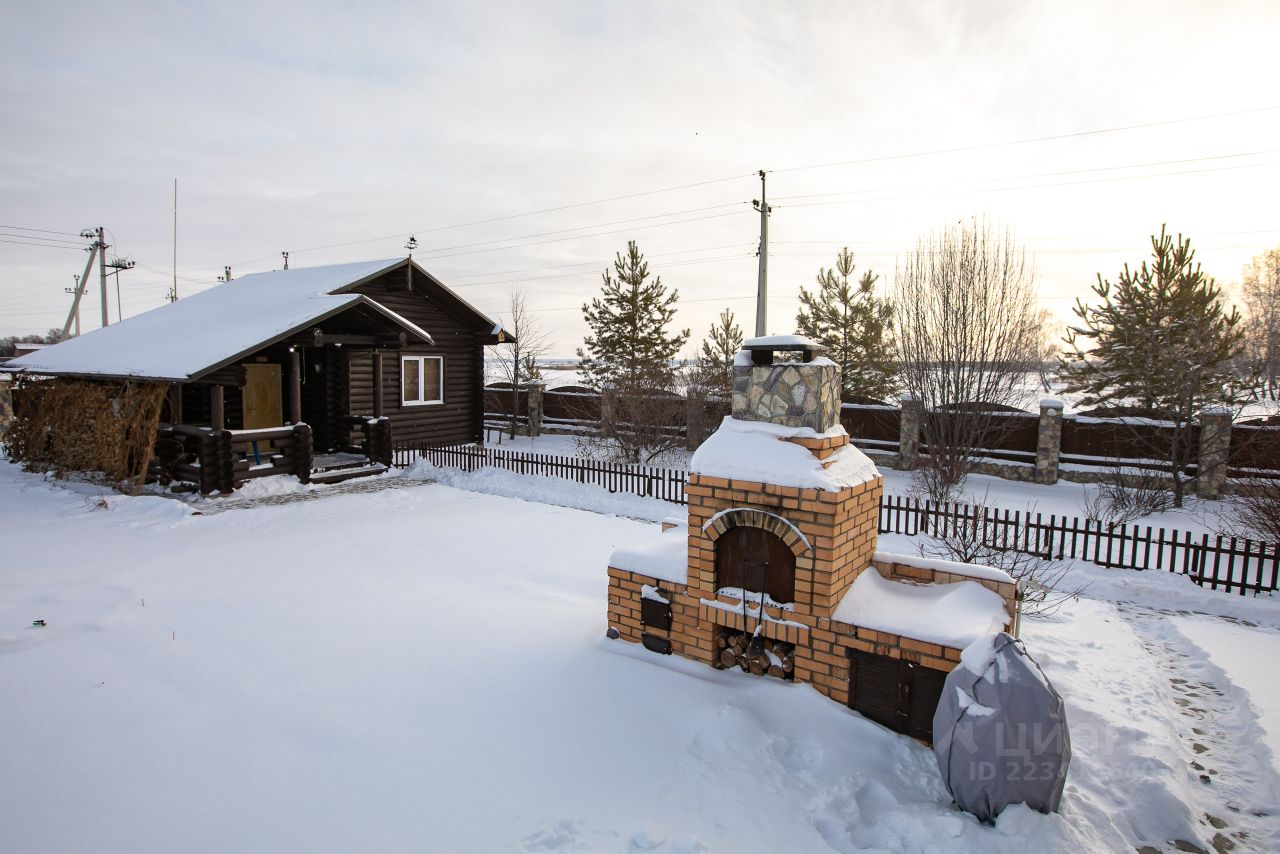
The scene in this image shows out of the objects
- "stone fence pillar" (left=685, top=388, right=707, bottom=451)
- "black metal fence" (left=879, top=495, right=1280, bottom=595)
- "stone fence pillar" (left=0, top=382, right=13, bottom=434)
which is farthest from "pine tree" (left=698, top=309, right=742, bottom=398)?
"stone fence pillar" (left=0, top=382, right=13, bottom=434)

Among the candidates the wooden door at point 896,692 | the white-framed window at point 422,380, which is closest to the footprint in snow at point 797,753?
the wooden door at point 896,692

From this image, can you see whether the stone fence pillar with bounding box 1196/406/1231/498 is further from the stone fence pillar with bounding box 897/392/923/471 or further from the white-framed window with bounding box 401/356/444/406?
the white-framed window with bounding box 401/356/444/406

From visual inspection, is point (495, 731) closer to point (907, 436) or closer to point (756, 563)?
point (756, 563)

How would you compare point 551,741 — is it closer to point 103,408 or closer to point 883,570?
point 883,570

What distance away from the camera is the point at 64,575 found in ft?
25.1

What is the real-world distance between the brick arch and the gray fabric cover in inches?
59.5

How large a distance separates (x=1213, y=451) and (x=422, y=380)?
771 inches

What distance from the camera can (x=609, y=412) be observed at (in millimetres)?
20188

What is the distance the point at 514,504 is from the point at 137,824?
908 cm

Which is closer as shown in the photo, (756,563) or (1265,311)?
(756,563)

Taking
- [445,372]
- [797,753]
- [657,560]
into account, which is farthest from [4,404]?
[797,753]

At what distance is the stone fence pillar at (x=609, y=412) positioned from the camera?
19875mm

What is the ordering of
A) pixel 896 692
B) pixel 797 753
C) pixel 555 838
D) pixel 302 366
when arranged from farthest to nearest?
pixel 302 366, pixel 896 692, pixel 797 753, pixel 555 838

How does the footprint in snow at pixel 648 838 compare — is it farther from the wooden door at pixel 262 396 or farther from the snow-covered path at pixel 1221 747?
the wooden door at pixel 262 396
